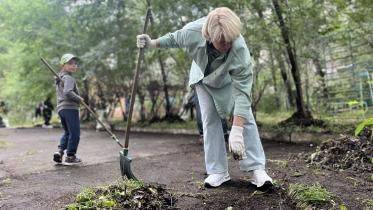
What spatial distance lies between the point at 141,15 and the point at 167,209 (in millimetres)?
8129

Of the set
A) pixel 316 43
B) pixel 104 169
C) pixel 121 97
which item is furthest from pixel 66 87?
pixel 121 97

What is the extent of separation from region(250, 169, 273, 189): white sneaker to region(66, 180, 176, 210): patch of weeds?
79 cm

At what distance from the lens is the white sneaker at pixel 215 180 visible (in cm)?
405

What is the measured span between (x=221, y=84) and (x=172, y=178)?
1.32m

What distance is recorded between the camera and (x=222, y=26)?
3.52 meters

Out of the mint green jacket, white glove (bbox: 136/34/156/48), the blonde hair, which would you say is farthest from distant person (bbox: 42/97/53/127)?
the blonde hair

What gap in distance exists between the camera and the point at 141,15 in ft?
35.5

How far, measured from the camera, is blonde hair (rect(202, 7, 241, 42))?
3.53 meters

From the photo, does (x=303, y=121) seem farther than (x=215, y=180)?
Yes

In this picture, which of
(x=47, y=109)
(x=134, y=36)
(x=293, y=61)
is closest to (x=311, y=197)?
(x=293, y=61)

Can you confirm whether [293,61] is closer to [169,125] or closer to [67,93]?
[67,93]

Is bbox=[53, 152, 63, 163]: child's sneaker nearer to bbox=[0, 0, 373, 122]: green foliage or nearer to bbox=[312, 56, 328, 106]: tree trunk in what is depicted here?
bbox=[0, 0, 373, 122]: green foliage

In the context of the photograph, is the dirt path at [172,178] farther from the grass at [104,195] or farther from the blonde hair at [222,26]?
the blonde hair at [222,26]

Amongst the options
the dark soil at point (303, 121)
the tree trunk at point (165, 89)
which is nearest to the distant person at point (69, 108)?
the dark soil at point (303, 121)
